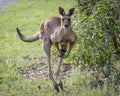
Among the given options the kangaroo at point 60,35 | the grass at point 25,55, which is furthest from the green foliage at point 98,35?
the grass at point 25,55

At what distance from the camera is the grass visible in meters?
8.99

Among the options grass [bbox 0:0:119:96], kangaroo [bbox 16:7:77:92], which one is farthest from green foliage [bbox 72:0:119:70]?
grass [bbox 0:0:119:96]

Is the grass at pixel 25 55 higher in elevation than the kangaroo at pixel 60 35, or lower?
lower

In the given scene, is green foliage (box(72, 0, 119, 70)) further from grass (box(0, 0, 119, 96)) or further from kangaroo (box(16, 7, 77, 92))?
grass (box(0, 0, 119, 96))

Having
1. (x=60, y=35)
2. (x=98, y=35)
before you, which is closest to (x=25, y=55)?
(x=60, y=35)

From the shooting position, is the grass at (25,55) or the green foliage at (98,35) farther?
the grass at (25,55)

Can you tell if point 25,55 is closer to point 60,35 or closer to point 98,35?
point 60,35

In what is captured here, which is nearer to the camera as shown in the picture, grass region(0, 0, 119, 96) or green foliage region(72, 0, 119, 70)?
green foliage region(72, 0, 119, 70)

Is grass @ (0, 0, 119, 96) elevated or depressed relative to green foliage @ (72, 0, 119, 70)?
depressed

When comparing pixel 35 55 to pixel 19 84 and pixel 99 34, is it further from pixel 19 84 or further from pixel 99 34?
pixel 99 34

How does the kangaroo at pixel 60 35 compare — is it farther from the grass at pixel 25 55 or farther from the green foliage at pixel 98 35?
the grass at pixel 25 55

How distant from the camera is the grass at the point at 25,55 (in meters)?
8.99

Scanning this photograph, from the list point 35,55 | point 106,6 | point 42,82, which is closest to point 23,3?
point 35,55

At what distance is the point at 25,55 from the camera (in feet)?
43.7
